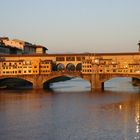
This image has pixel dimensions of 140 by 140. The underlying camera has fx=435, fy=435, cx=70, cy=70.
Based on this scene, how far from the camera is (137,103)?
41.5 meters

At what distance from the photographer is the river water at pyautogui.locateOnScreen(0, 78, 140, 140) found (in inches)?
1035

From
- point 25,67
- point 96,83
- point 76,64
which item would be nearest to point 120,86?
point 76,64

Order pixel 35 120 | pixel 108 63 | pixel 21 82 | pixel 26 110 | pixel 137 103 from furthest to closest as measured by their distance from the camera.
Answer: pixel 21 82
pixel 108 63
pixel 137 103
pixel 26 110
pixel 35 120

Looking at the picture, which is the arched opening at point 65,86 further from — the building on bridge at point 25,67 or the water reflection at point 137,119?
the water reflection at point 137,119

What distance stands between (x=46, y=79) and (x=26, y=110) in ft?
83.9

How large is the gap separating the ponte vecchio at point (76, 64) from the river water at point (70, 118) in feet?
46.5

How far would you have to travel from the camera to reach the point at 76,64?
219ft

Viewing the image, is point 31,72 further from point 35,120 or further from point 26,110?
point 35,120

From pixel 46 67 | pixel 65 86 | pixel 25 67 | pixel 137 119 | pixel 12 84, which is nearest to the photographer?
pixel 137 119

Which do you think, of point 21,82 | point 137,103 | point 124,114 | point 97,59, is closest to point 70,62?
point 97,59

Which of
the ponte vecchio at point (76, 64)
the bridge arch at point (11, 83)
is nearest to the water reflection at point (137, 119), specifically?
the ponte vecchio at point (76, 64)

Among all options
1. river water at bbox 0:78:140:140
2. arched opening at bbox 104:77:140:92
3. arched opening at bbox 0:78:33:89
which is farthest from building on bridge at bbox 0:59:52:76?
river water at bbox 0:78:140:140

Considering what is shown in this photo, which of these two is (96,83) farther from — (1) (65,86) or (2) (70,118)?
(2) (70,118)

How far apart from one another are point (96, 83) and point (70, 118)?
90.3 feet
